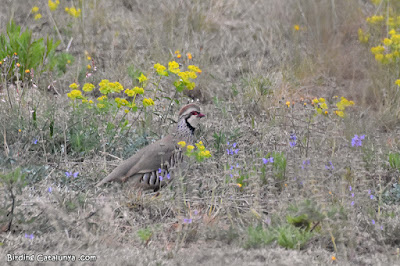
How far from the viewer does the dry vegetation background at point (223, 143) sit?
452 centimetres

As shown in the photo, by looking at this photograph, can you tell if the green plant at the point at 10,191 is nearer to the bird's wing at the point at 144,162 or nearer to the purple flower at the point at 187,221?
the bird's wing at the point at 144,162

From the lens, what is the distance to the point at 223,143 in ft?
20.8

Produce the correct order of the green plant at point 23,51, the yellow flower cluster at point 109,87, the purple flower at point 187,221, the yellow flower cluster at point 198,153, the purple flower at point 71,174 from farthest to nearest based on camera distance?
1. the green plant at point 23,51
2. the yellow flower cluster at point 109,87
3. the purple flower at point 71,174
4. the yellow flower cluster at point 198,153
5. the purple flower at point 187,221

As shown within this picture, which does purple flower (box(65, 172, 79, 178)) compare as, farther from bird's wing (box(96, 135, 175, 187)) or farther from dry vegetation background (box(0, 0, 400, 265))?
bird's wing (box(96, 135, 175, 187))

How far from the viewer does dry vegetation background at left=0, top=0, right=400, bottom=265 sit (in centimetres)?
452

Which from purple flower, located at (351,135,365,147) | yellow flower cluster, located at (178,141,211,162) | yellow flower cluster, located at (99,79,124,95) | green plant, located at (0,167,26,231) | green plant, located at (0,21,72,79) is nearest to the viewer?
green plant, located at (0,167,26,231)

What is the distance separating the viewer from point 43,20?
10305 mm

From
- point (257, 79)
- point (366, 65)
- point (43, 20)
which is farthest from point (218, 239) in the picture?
point (43, 20)

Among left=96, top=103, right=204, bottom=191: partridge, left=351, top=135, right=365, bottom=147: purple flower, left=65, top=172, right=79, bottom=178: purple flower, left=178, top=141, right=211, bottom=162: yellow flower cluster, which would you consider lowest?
left=65, top=172, right=79, bottom=178: purple flower

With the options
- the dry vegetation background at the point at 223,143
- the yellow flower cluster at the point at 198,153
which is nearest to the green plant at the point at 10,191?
the dry vegetation background at the point at 223,143

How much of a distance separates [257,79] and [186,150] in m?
2.51

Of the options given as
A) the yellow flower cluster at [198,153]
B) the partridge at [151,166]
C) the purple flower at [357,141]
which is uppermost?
the purple flower at [357,141]

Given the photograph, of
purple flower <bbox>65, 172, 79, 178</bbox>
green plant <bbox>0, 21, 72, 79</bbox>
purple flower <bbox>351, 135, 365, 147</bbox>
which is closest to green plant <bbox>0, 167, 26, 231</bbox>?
purple flower <bbox>65, 172, 79, 178</bbox>

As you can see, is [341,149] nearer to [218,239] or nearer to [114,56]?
[218,239]
